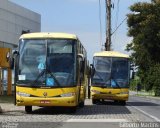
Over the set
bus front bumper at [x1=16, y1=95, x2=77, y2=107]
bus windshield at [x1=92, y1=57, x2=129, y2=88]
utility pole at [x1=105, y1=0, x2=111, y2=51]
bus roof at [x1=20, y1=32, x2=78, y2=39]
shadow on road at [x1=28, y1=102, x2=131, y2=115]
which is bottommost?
shadow on road at [x1=28, y1=102, x2=131, y2=115]

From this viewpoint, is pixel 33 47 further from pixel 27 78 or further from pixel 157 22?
pixel 157 22

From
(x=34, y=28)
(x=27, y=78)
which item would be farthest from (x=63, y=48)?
(x=34, y=28)

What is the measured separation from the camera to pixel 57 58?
76.8 ft

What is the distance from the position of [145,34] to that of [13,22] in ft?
56.9

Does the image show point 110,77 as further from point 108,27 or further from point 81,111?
point 108,27

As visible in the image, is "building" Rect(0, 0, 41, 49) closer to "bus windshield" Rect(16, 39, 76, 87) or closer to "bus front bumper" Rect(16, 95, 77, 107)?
"bus windshield" Rect(16, 39, 76, 87)

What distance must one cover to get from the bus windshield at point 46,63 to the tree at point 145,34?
136ft

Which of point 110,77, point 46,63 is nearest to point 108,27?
point 110,77

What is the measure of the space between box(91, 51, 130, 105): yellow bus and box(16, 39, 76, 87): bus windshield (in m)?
10.6

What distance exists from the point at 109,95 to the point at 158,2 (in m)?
35.2

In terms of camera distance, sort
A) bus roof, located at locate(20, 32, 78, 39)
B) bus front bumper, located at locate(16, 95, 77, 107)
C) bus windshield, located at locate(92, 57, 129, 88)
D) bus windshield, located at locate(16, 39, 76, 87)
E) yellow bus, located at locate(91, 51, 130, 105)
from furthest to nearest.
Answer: bus windshield, located at locate(92, 57, 129, 88) < yellow bus, located at locate(91, 51, 130, 105) < bus roof, located at locate(20, 32, 78, 39) < bus windshield, located at locate(16, 39, 76, 87) < bus front bumper, located at locate(16, 95, 77, 107)

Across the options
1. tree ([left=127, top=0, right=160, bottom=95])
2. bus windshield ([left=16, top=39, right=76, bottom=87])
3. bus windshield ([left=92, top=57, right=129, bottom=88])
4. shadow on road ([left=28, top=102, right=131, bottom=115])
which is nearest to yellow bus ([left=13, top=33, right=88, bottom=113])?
bus windshield ([left=16, top=39, right=76, bottom=87])

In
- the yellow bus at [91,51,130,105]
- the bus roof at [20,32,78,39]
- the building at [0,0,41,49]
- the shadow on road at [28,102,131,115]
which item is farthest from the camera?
the building at [0,0,41,49]

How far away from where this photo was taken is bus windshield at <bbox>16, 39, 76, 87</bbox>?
23234 mm
